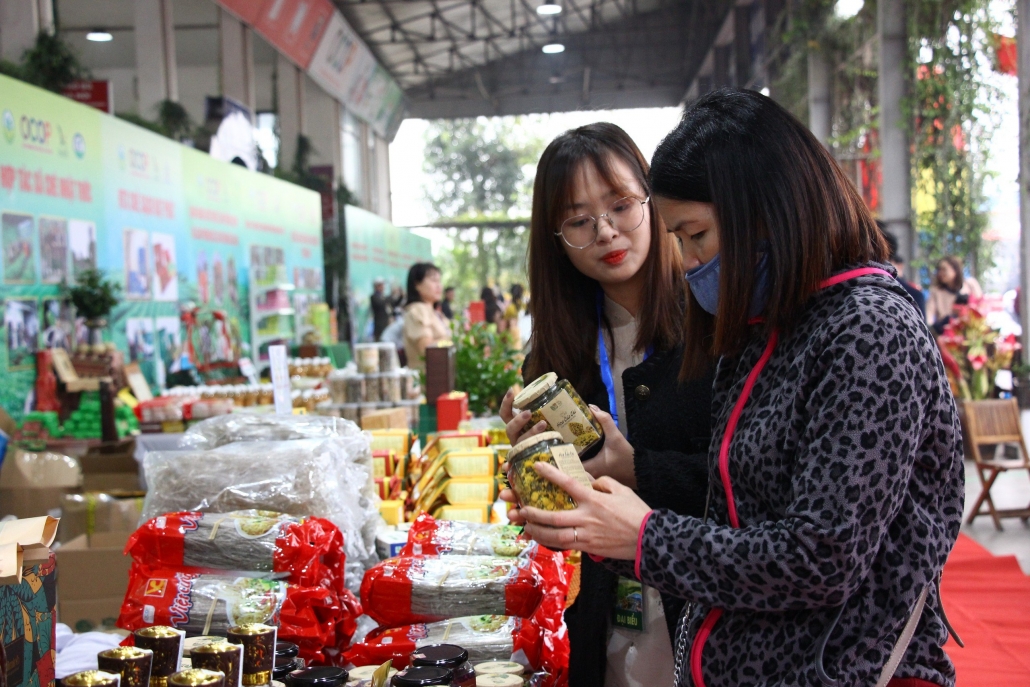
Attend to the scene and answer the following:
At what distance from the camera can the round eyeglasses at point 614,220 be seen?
70.9 inches

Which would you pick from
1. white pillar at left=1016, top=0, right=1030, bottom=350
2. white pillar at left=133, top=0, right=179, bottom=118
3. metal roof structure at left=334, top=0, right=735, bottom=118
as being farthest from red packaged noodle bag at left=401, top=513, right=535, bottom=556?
metal roof structure at left=334, top=0, right=735, bottom=118

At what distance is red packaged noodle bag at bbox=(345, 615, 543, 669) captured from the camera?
1780 millimetres

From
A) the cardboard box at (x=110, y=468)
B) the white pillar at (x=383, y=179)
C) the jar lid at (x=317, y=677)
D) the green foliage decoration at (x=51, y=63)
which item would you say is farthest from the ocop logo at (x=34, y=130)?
the white pillar at (x=383, y=179)

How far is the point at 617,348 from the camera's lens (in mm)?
1901

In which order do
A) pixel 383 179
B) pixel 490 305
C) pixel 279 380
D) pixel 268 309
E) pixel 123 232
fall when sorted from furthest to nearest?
pixel 383 179 < pixel 490 305 < pixel 268 309 < pixel 123 232 < pixel 279 380

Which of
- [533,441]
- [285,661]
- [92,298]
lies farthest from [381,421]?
[92,298]

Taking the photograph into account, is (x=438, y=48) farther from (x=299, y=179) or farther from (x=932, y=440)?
(x=932, y=440)

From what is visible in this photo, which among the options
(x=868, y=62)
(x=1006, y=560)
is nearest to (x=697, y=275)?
(x=1006, y=560)

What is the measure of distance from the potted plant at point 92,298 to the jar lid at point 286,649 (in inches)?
226

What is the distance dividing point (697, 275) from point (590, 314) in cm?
72

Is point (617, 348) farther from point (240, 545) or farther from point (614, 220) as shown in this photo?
point (240, 545)

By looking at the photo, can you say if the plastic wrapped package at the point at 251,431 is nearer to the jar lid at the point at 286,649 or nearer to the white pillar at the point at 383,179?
the jar lid at the point at 286,649

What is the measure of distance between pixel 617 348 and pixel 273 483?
0.88 metres

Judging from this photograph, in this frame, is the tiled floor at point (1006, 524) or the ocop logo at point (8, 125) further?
the ocop logo at point (8, 125)
